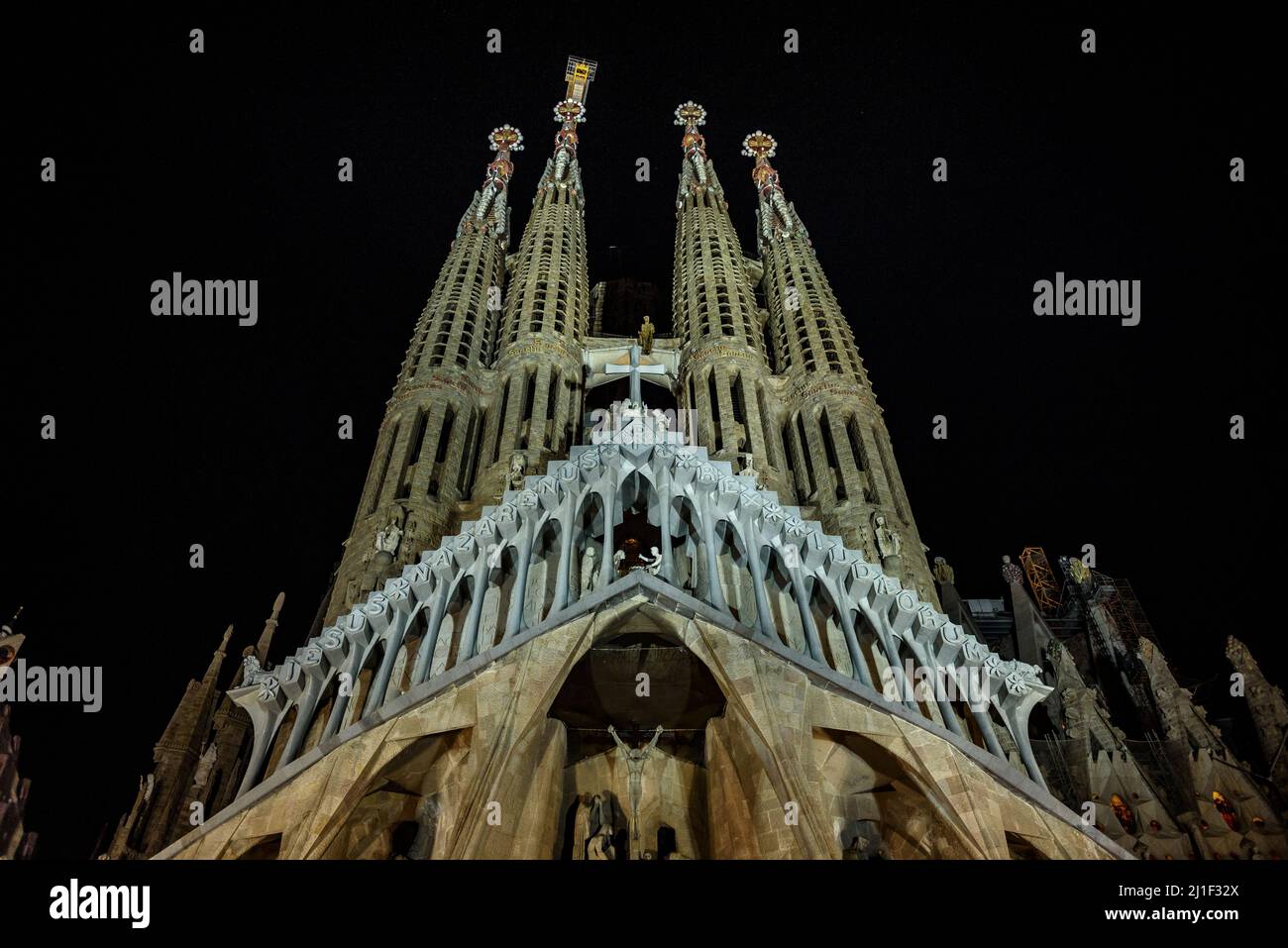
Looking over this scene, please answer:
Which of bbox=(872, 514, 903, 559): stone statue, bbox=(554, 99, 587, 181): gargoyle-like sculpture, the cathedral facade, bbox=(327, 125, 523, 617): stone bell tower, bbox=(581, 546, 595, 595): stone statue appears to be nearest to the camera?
the cathedral facade

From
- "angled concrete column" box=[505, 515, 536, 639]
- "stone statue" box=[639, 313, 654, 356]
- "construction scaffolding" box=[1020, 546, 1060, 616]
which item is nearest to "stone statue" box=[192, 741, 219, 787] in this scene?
"angled concrete column" box=[505, 515, 536, 639]

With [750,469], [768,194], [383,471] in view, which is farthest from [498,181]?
[750,469]

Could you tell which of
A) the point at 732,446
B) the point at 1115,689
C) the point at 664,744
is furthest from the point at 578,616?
the point at 1115,689

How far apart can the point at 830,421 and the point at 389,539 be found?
19.1 meters

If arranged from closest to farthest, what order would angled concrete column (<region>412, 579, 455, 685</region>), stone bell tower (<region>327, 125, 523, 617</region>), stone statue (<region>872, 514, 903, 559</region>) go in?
angled concrete column (<region>412, 579, 455, 685</region>), stone bell tower (<region>327, 125, 523, 617</region>), stone statue (<region>872, 514, 903, 559</region>)

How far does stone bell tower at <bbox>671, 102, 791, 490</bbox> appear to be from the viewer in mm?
39062

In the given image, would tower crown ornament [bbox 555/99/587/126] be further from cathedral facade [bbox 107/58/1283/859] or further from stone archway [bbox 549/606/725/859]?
stone archway [bbox 549/606/725/859]

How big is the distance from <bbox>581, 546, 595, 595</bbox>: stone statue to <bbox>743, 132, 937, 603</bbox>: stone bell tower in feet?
37.5

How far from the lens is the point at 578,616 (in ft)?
68.9

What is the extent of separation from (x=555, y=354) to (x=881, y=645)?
81.5 ft

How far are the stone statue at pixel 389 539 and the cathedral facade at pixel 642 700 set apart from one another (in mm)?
80

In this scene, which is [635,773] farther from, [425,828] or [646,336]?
[646,336]

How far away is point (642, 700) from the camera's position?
2358 centimetres
